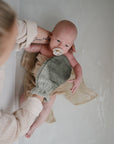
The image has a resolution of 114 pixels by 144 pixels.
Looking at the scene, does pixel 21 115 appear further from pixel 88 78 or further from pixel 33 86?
pixel 88 78

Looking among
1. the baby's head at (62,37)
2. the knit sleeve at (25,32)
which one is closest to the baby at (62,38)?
the baby's head at (62,37)

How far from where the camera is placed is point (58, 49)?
2.84ft

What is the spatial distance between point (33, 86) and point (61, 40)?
31cm

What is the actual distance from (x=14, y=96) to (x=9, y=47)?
0.67m

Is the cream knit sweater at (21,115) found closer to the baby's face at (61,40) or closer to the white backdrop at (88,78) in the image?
the baby's face at (61,40)

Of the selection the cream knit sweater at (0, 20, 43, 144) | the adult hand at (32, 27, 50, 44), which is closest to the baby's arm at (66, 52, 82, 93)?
the adult hand at (32, 27, 50, 44)

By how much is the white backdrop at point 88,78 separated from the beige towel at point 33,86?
6 centimetres

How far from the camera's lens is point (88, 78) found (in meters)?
1.16

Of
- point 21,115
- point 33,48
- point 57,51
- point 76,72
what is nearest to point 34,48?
point 33,48

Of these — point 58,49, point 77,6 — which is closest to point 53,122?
point 58,49

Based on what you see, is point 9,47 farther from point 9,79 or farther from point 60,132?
point 60,132

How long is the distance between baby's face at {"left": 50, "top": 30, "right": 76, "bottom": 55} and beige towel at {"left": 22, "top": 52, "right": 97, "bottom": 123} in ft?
0.36

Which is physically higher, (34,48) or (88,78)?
(34,48)

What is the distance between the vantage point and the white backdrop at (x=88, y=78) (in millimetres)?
1094
